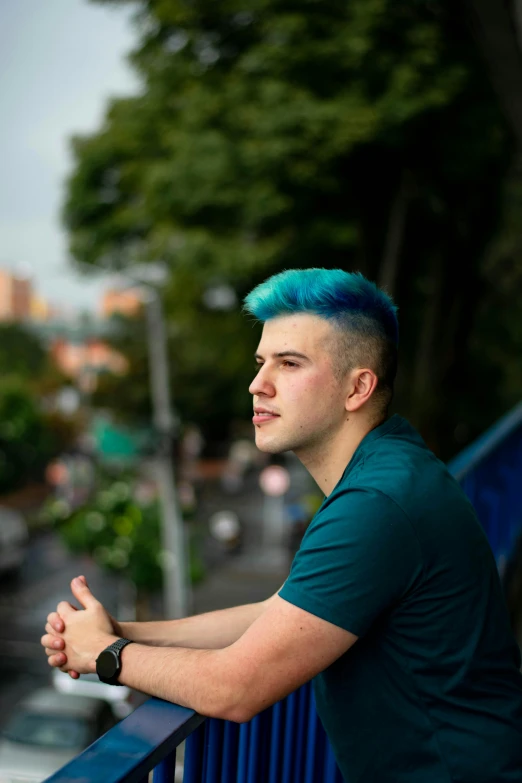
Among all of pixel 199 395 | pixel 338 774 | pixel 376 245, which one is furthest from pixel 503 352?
pixel 199 395

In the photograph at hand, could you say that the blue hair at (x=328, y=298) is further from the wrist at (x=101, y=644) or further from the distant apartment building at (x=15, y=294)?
the distant apartment building at (x=15, y=294)

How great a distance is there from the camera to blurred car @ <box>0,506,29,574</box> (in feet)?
104

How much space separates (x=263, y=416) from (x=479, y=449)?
7.16 feet

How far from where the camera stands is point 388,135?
12070 mm

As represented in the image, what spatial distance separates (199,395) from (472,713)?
159 feet

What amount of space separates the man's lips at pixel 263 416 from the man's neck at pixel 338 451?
76 millimetres

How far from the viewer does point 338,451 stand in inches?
58.3

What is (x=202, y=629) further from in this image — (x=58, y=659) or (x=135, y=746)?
(x=135, y=746)

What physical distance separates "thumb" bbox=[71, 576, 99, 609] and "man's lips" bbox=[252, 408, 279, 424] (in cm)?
42

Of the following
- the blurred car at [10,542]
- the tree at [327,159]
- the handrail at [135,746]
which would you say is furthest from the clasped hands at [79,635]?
the blurred car at [10,542]

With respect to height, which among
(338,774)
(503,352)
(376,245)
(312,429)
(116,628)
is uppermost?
(376,245)

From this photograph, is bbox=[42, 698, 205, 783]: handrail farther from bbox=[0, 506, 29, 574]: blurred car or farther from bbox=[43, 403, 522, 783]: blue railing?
bbox=[0, 506, 29, 574]: blurred car

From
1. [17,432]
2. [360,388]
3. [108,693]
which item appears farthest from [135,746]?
[17,432]

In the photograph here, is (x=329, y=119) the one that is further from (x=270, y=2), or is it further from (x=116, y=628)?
(x=116, y=628)
